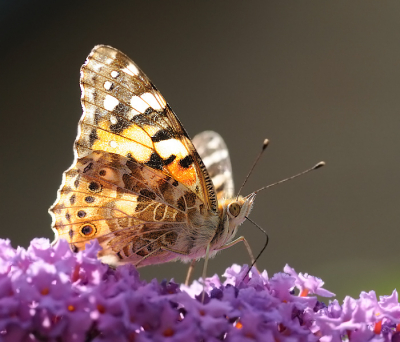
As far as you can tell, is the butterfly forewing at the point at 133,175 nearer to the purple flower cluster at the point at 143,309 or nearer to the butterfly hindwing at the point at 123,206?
the butterfly hindwing at the point at 123,206

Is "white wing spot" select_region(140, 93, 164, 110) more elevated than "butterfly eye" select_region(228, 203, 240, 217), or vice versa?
"white wing spot" select_region(140, 93, 164, 110)

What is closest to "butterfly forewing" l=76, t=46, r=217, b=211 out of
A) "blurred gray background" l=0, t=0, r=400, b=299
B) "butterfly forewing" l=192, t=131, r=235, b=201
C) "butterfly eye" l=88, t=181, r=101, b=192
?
"butterfly eye" l=88, t=181, r=101, b=192

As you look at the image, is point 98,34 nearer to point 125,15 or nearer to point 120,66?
point 125,15

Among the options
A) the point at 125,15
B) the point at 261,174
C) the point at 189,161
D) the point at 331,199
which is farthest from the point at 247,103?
the point at 189,161

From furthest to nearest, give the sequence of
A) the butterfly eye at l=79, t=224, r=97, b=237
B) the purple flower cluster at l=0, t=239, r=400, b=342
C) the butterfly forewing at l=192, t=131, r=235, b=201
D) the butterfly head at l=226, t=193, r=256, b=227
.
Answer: the butterfly forewing at l=192, t=131, r=235, b=201 → the butterfly head at l=226, t=193, r=256, b=227 → the butterfly eye at l=79, t=224, r=97, b=237 → the purple flower cluster at l=0, t=239, r=400, b=342

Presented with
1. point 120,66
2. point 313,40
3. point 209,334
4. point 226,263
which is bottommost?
point 226,263

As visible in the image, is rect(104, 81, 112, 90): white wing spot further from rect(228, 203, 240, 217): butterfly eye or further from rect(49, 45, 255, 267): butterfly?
rect(228, 203, 240, 217): butterfly eye

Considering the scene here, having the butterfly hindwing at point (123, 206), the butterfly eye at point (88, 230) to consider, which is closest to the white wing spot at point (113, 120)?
the butterfly hindwing at point (123, 206)
